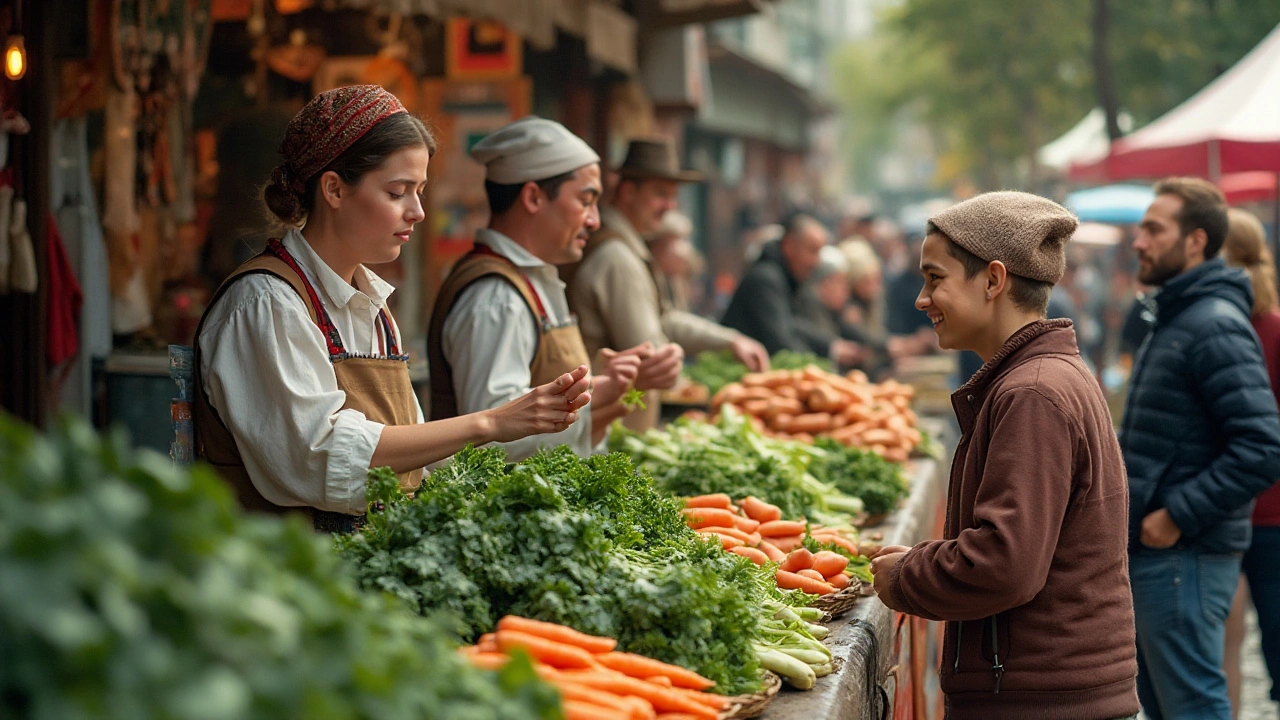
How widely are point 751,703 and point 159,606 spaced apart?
1.59 metres

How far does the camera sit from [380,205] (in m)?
3.10

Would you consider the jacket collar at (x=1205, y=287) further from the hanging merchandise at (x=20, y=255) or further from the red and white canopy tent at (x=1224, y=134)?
the hanging merchandise at (x=20, y=255)

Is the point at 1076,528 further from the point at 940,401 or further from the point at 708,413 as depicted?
the point at 940,401

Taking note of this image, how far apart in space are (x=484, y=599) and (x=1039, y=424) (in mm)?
1218

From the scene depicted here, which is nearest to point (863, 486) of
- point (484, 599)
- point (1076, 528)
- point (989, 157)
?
point (1076, 528)

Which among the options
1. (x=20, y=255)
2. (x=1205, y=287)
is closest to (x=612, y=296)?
(x=1205, y=287)

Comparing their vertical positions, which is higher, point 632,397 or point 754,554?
point 632,397

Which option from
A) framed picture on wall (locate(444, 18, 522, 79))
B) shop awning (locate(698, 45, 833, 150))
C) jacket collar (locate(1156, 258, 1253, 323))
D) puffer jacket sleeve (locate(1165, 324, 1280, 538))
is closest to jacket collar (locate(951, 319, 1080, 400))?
puffer jacket sleeve (locate(1165, 324, 1280, 538))

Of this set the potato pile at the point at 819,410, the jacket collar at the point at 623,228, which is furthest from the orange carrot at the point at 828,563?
the potato pile at the point at 819,410

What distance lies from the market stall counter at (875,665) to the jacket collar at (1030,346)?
77 cm

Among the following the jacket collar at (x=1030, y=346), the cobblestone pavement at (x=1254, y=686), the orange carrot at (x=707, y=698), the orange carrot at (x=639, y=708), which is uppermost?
the jacket collar at (x=1030, y=346)

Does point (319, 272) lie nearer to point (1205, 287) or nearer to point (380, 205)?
point (380, 205)

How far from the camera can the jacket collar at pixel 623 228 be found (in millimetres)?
5844

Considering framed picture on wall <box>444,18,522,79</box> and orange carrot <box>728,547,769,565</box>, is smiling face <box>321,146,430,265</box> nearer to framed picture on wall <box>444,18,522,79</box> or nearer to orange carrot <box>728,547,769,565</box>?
orange carrot <box>728,547,769,565</box>
